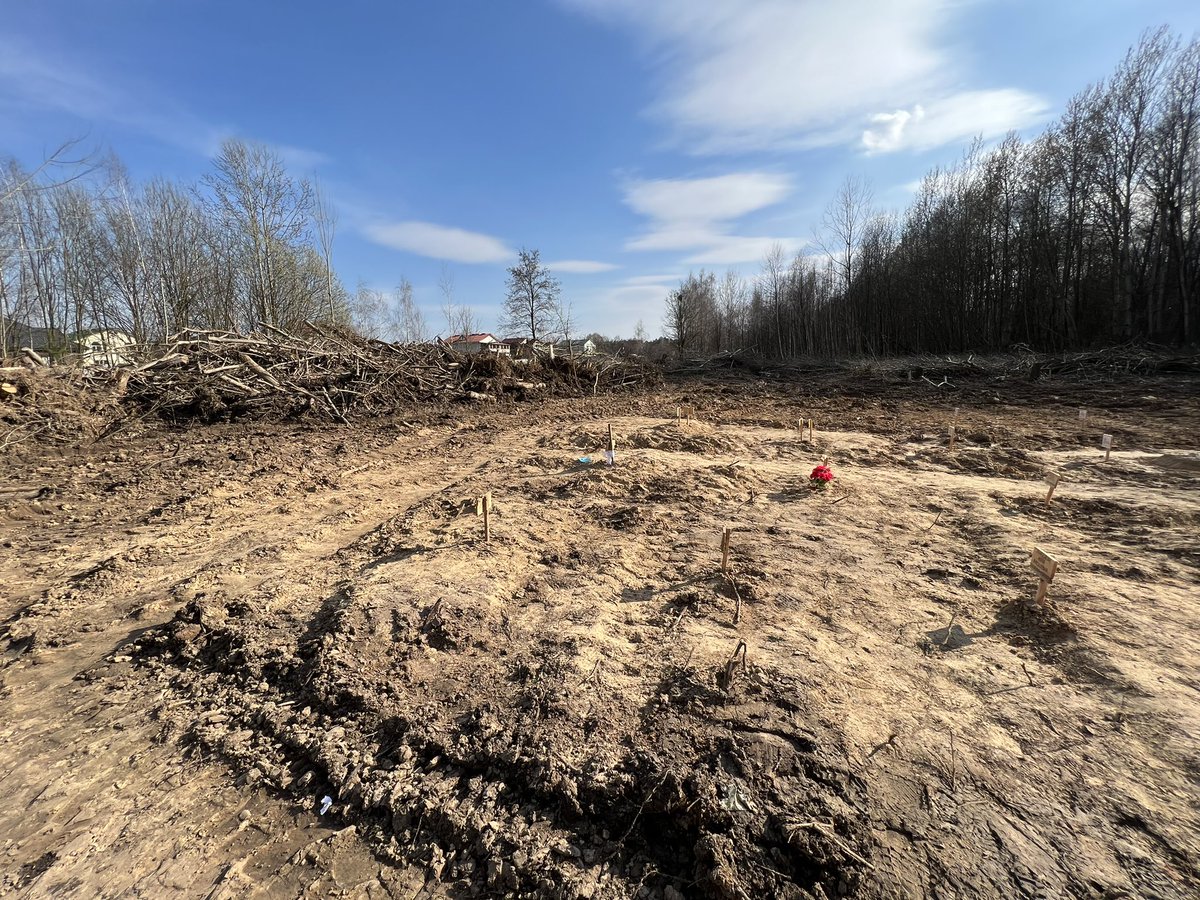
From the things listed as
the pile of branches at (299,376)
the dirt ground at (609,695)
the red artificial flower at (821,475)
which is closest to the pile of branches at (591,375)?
the pile of branches at (299,376)

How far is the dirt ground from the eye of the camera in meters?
1.53

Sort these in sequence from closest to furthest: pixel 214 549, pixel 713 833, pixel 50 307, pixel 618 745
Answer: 1. pixel 713 833
2. pixel 618 745
3. pixel 214 549
4. pixel 50 307

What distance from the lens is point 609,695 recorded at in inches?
83.4

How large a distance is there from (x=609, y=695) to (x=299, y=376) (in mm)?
9946

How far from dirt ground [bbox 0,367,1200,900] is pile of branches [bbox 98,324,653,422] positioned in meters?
4.65

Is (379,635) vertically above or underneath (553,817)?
above

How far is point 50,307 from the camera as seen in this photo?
23.5 metres

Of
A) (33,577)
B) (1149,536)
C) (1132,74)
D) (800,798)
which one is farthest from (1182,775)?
(1132,74)

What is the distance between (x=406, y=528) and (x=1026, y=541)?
15.3 ft

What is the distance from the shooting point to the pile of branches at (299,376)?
870cm

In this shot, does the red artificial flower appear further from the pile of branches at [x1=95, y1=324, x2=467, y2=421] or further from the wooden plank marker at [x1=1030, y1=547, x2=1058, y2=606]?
the pile of branches at [x1=95, y1=324, x2=467, y2=421]

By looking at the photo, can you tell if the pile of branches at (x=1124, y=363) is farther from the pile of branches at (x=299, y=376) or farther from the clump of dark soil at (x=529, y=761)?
the clump of dark soil at (x=529, y=761)

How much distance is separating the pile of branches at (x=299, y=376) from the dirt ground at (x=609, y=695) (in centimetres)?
465

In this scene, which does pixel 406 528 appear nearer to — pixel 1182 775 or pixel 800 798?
pixel 800 798
